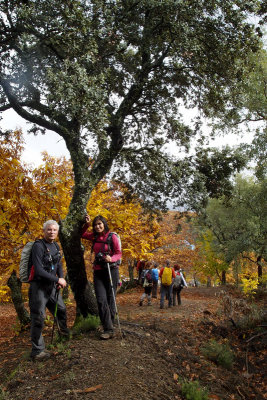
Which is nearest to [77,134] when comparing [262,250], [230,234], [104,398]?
[104,398]

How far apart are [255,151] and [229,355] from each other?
10.6 meters

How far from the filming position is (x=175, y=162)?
7.80m

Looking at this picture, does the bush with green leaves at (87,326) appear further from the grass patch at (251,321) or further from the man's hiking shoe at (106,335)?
the grass patch at (251,321)

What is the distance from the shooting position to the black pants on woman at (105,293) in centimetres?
485

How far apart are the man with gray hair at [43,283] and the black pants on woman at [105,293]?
636 millimetres

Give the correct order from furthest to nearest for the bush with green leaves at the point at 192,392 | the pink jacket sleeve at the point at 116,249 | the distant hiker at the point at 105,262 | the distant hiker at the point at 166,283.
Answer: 1. the distant hiker at the point at 166,283
2. the pink jacket sleeve at the point at 116,249
3. the distant hiker at the point at 105,262
4. the bush with green leaves at the point at 192,392

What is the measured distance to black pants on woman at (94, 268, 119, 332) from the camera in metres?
4.85

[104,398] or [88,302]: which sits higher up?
[88,302]

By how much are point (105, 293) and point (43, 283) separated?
3.56 ft

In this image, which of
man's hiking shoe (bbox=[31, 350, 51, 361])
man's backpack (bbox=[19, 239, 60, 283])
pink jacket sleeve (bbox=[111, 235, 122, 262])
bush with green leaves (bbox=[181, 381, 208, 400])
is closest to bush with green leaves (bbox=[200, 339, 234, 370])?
bush with green leaves (bbox=[181, 381, 208, 400])

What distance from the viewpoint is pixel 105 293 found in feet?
16.5

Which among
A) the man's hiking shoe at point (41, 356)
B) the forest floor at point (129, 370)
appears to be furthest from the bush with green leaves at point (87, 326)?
the man's hiking shoe at point (41, 356)

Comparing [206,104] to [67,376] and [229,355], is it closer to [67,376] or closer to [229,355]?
[229,355]

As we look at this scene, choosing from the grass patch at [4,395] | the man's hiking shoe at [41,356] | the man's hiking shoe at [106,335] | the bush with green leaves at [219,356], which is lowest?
the bush with green leaves at [219,356]
